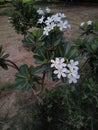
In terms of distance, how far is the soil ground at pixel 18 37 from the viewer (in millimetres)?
3449

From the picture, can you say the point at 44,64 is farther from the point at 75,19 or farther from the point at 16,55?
the point at 75,19

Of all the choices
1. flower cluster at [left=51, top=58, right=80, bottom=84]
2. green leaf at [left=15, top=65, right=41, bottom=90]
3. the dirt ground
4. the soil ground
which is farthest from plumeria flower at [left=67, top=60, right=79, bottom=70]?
the dirt ground

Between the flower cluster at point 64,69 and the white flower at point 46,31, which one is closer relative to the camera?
the flower cluster at point 64,69

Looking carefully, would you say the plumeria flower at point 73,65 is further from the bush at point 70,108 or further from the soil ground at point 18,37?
the soil ground at point 18,37

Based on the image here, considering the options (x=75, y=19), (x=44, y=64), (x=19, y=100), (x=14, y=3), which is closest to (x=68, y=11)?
(x=75, y=19)

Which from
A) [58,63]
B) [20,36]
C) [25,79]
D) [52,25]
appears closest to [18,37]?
[20,36]

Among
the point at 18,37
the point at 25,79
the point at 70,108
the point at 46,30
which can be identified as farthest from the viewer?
the point at 18,37

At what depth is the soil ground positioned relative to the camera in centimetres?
345

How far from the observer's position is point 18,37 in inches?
186

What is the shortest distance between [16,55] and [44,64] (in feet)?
5.30

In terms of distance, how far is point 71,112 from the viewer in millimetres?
2801

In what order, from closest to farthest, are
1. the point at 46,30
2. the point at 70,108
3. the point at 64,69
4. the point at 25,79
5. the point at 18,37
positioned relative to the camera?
the point at 64,69 < the point at 25,79 < the point at 46,30 < the point at 70,108 < the point at 18,37

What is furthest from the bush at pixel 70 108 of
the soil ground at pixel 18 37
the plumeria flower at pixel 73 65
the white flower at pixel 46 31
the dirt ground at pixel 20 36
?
the dirt ground at pixel 20 36

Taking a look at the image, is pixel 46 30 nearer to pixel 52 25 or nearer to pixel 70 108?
pixel 52 25
